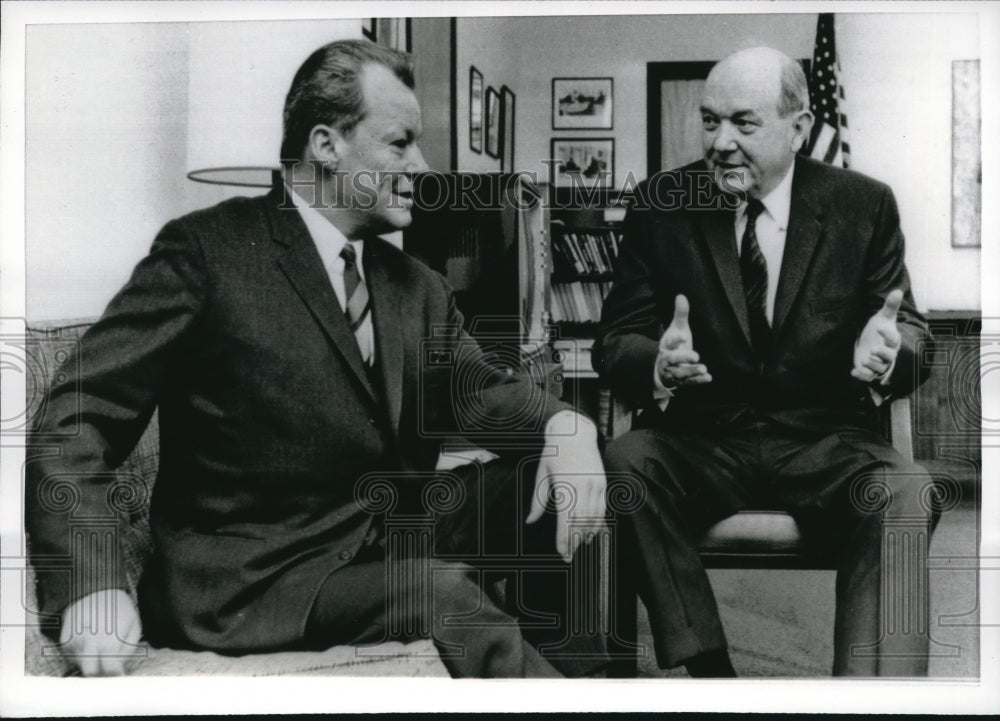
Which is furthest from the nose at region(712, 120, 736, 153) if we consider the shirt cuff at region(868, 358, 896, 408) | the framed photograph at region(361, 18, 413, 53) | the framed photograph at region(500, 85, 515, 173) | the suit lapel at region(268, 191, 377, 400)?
the suit lapel at region(268, 191, 377, 400)

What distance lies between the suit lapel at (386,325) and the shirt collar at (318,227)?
0.08 m

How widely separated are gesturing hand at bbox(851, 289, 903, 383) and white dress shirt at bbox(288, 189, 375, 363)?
1275mm

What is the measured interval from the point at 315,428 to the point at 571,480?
0.68 m

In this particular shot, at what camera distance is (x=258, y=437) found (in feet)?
7.44

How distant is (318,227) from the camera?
234cm

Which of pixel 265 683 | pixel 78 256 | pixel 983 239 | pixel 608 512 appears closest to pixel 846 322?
pixel 983 239

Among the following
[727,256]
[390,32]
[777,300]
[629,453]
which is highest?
[390,32]

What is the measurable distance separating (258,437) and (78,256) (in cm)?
73

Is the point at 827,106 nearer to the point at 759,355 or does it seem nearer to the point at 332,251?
the point at 759,355

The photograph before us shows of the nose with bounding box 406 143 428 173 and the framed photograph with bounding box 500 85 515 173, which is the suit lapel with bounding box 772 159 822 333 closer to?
the framed photograph with bounding box 500 85 515 173

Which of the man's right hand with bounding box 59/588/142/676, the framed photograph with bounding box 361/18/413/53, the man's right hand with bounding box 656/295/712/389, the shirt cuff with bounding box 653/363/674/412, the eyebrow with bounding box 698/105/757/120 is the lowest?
the man's right hand with bounding box 59/588/142/676

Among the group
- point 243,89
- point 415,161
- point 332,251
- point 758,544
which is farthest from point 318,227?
point 758,544

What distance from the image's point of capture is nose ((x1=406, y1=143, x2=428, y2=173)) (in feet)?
7.74

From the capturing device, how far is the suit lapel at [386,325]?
2.34m
